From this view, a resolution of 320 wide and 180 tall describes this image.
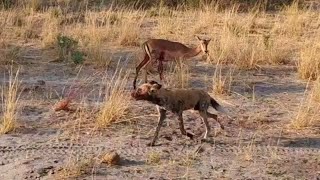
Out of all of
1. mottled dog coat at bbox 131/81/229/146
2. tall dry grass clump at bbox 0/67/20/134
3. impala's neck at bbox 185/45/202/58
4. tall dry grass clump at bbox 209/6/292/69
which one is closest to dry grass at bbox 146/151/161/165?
mottled dog coat at bbox 131/81/229/146

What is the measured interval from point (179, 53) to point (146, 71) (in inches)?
→ 24.8

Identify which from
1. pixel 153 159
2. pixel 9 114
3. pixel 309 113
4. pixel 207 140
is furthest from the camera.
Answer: pixel 309 113

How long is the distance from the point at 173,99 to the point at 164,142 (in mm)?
518

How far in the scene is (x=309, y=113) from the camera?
9609 millimetres

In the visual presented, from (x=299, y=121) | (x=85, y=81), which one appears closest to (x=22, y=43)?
(x=85, y=81)

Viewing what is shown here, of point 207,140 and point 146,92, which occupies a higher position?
point 146,92

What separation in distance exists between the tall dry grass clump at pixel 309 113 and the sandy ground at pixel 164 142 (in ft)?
0.47

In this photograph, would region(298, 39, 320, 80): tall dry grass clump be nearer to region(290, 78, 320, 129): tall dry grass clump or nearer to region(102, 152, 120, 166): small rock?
region(290, 78, 320, 129): tall dry grass clump

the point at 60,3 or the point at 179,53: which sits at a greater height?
the point at 179,53

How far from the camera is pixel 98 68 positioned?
13.0 m

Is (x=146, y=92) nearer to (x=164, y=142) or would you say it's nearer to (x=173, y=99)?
→ (x=173, y=99)

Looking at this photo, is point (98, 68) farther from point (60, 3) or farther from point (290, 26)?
point (60, 3)

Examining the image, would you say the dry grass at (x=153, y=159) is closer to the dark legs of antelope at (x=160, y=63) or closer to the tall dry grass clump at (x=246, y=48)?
the dark legs of antelope at (x=160, y=63)

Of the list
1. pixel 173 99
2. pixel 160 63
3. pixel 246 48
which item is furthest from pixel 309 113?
pixel 246 48
